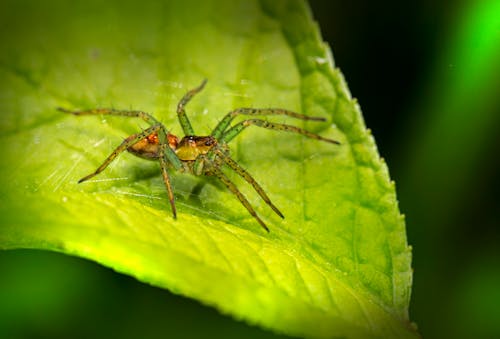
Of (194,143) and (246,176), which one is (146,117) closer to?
(194,143)

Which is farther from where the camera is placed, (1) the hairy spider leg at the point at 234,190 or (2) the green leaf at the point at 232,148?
(1) the hairy spider leg at the point at 234,190

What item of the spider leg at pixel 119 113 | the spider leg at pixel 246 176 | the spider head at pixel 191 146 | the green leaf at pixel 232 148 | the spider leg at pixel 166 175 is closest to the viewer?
the green leaf at pixel 232 148

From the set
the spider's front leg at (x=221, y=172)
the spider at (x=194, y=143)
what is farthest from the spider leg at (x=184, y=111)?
the spider's front leg at (x=221, y=172)

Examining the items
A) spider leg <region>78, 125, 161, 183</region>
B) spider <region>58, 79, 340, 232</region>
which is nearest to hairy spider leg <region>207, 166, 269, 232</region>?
spider <region>58, 79, 340, 232</region>

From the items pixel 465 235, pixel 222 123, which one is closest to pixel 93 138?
pixel 222 123

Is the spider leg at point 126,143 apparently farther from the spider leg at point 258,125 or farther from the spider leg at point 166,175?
the spider leg at point 258,125

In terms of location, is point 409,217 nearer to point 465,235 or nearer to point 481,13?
point 465,235

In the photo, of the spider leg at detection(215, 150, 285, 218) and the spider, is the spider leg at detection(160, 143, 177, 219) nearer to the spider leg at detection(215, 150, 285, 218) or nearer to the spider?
the spider

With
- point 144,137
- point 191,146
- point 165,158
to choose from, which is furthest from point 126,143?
point 191,146
